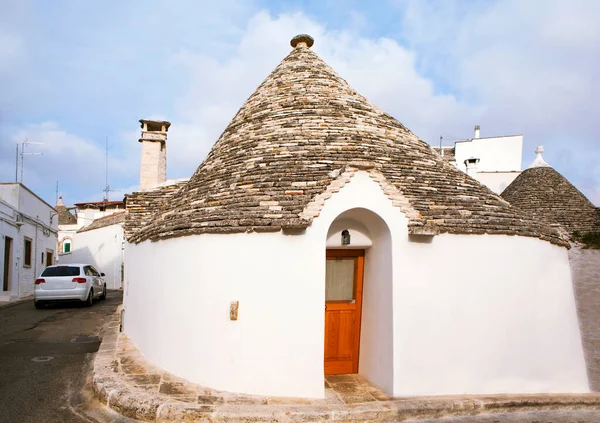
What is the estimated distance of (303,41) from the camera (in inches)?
408

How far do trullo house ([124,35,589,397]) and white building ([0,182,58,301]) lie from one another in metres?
13.1

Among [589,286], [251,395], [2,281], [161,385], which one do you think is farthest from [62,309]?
[589,286]

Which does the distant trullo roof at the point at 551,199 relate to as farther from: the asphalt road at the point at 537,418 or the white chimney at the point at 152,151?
the white chimney at the point at 152,151

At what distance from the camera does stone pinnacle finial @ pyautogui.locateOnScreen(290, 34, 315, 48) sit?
10297mm

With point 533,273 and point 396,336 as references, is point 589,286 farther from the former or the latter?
point 396,336

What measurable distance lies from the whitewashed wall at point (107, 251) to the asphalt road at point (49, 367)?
15.7 meters

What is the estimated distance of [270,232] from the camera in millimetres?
5672

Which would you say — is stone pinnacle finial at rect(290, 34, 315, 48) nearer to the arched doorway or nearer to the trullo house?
the trullo house

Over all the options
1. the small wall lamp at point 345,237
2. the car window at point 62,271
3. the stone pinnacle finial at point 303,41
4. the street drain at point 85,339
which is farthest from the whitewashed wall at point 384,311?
the car window at point 62,271

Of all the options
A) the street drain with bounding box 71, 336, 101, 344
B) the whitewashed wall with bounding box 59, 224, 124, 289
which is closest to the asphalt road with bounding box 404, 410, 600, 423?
the street drain with bounding box 71, 336, 101, 344

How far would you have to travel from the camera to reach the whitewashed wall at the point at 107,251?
27953 millimetres

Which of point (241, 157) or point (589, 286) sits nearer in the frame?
point (241, 157)

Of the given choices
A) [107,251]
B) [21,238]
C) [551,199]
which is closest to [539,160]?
[551,199]

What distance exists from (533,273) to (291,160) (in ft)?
13.5
